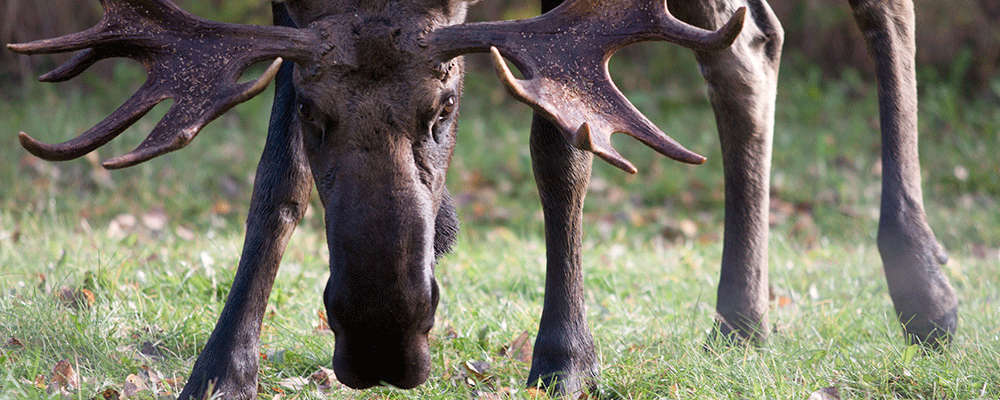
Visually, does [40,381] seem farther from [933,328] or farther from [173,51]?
[933,328]

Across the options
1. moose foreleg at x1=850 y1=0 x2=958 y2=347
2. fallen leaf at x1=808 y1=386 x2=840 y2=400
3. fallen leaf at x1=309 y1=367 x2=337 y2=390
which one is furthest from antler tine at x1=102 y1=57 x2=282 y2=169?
moose foreleg at x1=850 y1=0 x2=958 y2=347

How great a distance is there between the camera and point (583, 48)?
2354 mm

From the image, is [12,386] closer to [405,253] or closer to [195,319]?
[195,319]

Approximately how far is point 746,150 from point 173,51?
220 cm

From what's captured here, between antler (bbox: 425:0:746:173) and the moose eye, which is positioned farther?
the moose eye

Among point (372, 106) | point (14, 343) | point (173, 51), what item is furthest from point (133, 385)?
point (372, 106)

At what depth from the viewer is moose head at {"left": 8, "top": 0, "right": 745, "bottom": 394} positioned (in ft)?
7.02

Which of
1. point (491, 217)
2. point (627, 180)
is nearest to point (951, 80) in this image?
point (627, 180)

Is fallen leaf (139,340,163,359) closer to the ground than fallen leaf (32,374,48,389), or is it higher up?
closer to the ground

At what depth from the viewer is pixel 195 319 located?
3.22 meters

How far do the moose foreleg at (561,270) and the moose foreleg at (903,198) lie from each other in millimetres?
1254

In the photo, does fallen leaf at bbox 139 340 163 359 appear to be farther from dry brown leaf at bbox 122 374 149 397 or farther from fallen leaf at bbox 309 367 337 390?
fallen leaf at bbox 309 367 337 390

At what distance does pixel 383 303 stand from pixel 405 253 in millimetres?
131

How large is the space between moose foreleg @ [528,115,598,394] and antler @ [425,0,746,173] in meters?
0.83
